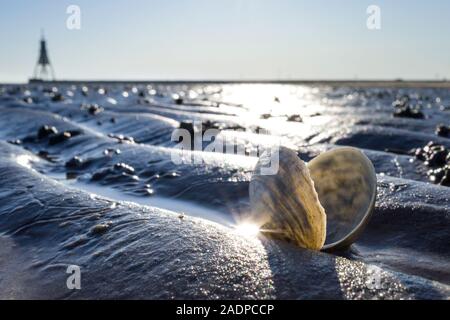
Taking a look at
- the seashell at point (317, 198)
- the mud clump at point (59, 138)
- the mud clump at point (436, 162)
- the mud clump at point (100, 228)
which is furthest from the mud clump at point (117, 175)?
the mud clump at point (436, 162)

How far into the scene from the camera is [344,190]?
131 inches

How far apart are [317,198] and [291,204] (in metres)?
0.18

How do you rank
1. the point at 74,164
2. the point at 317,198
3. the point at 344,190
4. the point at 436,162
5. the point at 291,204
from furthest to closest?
1. the point at 74,164
2. the point at 436,162
3. the point at 344,190
4. the point at 291,204
5. the point at 317,198

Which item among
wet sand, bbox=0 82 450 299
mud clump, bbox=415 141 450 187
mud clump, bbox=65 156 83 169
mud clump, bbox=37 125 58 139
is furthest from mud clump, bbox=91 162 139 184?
mud clump, bbox=37 125 58 139

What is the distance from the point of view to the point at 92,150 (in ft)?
25.5

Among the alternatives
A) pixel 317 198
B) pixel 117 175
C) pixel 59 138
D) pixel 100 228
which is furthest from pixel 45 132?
pixel 317 198

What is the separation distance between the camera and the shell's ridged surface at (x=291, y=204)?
292 centimetres

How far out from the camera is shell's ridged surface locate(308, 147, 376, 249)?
309cm

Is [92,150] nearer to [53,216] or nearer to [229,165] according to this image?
[229,165]

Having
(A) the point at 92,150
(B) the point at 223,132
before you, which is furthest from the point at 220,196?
(B) the point at 223,132

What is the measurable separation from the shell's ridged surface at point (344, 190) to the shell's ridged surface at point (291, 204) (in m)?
0.21

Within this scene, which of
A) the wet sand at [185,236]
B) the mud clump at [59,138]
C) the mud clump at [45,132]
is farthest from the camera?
the mud clump at [45,132]

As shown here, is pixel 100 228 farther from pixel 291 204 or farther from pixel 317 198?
pixel 317 198

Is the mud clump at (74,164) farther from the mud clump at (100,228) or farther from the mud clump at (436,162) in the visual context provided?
the mud clump at (436,162)
